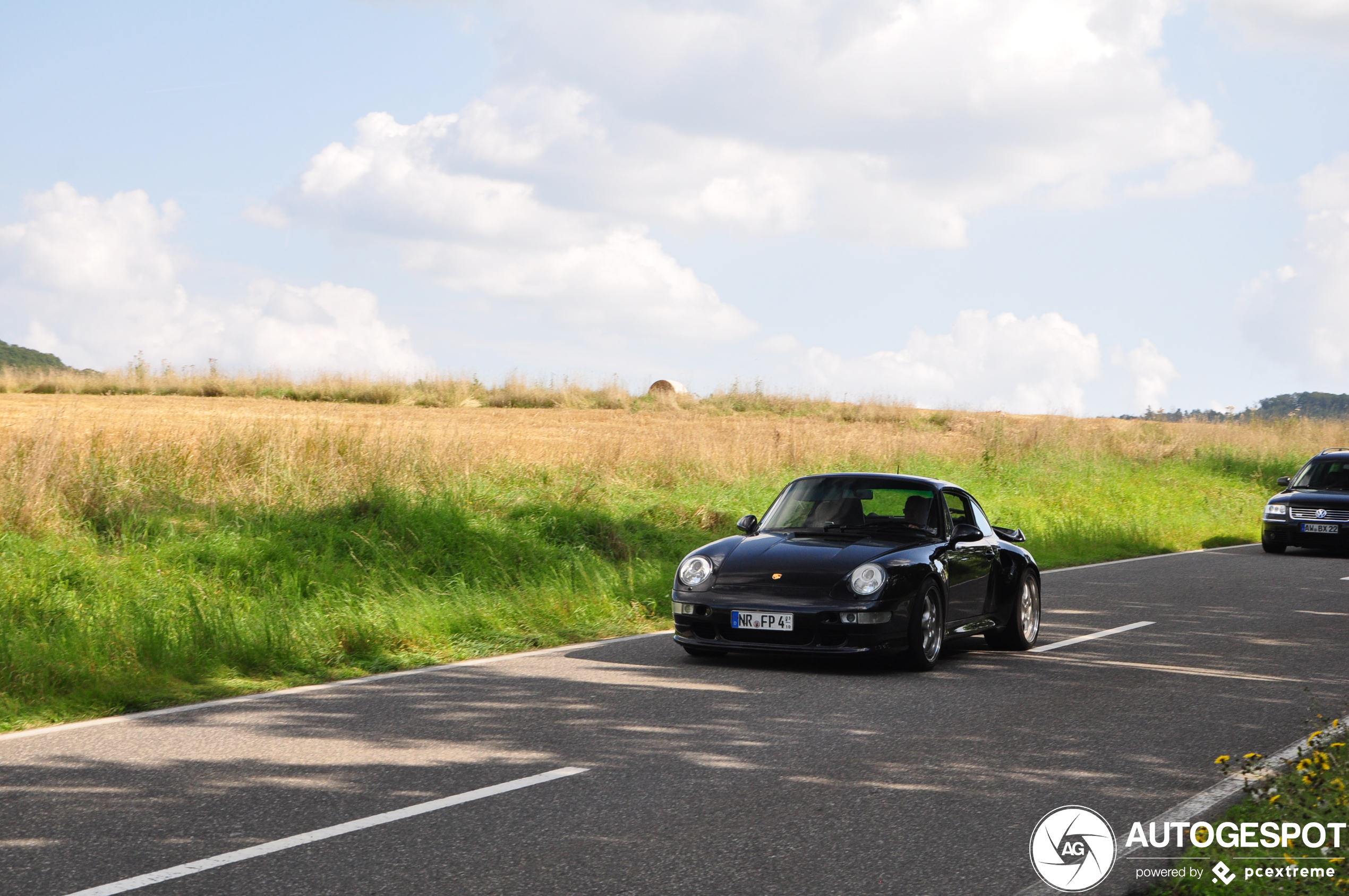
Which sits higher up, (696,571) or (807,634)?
(696,571)

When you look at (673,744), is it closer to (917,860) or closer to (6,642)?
(917,860)

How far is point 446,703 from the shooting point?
7.80m

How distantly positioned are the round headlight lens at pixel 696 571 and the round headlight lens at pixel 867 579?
42.3 inches

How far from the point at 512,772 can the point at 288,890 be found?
5.87 ft

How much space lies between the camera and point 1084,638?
36.8 ft

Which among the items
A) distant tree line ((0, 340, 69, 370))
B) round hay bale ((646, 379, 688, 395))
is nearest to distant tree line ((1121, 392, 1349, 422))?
round hay bale ((646, 379, 688, 395))

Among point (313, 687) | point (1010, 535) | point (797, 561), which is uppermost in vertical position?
point (1010, 535)

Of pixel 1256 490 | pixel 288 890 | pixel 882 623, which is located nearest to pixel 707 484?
pixel 882 623

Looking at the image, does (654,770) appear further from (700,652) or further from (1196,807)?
(700,652)

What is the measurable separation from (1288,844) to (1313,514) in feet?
58.5

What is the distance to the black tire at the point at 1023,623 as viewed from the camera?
10.6 m

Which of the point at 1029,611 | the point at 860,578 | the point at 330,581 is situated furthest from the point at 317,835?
the point at 1029,611

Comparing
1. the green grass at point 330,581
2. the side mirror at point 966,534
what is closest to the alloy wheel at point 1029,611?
the side mirror at point 966,534

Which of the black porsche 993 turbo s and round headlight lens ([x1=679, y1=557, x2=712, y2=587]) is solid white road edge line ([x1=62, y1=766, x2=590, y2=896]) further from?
round headlight lens ([x1=679, y1=557, x2=712, y2=587])
